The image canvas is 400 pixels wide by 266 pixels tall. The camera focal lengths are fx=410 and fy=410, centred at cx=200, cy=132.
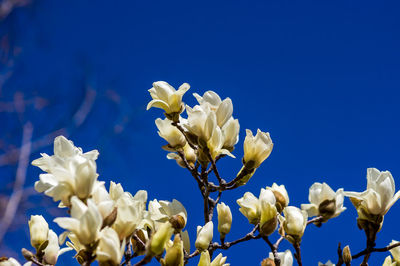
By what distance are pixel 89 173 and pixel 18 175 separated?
428 centimetres

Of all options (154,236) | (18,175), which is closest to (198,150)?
(154,236)

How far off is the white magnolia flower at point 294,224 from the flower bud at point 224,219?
11 centimetres

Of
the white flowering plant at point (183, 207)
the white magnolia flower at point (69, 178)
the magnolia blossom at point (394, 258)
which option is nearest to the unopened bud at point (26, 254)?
the white flowering plant at point (183, 207)

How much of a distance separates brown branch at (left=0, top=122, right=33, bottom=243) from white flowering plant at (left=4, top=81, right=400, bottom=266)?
3.71 meters

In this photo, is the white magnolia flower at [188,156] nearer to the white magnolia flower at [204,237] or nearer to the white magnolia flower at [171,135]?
the white magnolia flower at [171,135]

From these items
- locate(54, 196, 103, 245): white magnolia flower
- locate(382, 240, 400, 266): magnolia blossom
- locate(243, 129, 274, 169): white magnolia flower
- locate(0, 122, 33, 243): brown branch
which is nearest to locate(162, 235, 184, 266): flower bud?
locate(54, 196, 103, 245): white magnolia flower

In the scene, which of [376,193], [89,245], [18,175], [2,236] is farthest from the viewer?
[18,175]

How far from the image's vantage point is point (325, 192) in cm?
78

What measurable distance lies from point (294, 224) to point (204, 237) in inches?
6.2

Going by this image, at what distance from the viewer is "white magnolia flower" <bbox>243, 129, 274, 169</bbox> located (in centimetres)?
77

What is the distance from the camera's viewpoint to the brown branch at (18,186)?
13.3 feet

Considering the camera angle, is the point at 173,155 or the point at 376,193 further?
the point at 173,155

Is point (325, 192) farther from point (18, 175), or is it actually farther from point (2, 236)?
point (18, 175)

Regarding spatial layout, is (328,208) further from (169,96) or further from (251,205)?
(169,96)
